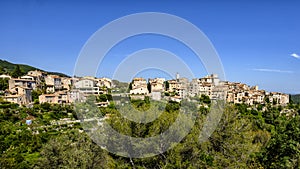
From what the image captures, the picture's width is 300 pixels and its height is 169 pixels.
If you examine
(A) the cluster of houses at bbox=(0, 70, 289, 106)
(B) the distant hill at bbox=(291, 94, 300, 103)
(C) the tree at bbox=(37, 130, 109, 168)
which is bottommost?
(B) the distant hill at bbox=(291, 94, 300, 103)

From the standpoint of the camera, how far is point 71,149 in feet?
24.2

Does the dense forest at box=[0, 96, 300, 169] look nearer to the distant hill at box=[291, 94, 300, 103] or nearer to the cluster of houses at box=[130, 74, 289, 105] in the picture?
the cluster of houses at box=[130, 74, 289, 105]

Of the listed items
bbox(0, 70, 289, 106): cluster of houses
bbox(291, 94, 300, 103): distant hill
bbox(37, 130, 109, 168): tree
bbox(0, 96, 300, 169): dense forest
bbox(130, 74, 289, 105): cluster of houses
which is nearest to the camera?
bbox(0, 96, 300, 169): dense forest

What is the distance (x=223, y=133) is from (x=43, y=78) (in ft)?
123

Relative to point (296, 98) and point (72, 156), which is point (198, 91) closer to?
point (72, 156)

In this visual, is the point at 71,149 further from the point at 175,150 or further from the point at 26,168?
the point at 26,168

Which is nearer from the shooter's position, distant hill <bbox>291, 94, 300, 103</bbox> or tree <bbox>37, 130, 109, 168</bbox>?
tree <bbox>37, 130, 109, 168</bbox>

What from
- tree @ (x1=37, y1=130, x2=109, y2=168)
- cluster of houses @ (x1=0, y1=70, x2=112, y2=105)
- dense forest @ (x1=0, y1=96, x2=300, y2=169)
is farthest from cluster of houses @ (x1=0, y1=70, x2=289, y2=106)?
dense forest @ (x1=0, y1=96, x2=300, y2=169)

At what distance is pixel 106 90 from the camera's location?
100ft

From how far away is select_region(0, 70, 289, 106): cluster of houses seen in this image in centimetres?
2836

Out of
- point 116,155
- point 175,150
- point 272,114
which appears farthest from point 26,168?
point 272,114

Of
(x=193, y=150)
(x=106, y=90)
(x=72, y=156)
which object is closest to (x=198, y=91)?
(x=106, y=90)

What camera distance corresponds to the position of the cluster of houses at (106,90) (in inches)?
1116

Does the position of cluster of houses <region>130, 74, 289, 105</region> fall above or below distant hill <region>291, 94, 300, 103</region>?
above
